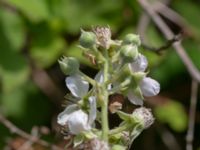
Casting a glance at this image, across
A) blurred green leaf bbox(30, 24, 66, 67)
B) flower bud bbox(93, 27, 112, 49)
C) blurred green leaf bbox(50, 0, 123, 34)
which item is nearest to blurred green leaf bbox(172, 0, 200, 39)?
blurred green leaf bbox(50, 0, 123, 34)

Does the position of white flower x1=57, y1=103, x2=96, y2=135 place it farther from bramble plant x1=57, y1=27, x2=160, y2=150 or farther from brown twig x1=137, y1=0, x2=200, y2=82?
brown twig x1=137, y1=0, x2=200, y2=82

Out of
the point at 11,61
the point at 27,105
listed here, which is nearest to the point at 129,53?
the point at 11,61

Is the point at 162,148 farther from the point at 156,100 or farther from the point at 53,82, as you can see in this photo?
the point at 53,82

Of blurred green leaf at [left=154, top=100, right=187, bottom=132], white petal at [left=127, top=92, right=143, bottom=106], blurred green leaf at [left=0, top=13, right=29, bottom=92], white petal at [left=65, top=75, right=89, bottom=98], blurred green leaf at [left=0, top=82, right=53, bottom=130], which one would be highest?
white petal at [left=65, top=75, right=89, bottom=98]

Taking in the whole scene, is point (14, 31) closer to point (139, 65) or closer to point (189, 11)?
point (189, 11)

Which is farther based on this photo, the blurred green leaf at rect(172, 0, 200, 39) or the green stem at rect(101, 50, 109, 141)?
the blurred green leaf at rect(172, 0, 200, 39)

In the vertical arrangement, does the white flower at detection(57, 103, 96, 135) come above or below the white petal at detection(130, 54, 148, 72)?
below

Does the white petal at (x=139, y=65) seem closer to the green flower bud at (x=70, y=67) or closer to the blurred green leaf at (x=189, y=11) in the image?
the green flower bud at (x=70, y=67)
